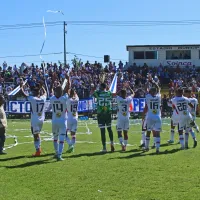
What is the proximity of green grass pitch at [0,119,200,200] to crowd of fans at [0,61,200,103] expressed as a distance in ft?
84.1

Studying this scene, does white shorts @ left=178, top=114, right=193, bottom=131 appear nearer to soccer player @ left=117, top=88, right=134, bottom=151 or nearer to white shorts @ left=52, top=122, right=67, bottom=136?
soccer player @ left=117, top=88, right=134, bottom=151

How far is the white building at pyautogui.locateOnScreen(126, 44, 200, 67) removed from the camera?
61.4 meters

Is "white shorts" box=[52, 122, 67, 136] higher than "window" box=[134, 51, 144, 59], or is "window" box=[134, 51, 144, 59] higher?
"window" box=[134, 51, 144, 59]

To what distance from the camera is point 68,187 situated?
10398 mm

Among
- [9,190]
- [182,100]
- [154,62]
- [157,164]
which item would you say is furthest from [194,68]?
[9,190]

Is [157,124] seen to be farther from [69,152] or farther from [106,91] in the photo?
[69,152]

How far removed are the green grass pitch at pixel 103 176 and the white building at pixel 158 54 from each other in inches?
1803

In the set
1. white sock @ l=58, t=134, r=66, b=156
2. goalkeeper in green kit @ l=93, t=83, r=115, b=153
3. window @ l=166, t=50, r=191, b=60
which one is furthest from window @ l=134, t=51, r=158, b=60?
white sock @ l=58, t=134, r=66, b=156

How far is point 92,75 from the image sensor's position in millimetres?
50125

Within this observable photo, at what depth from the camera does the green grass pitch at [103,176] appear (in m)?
9.72

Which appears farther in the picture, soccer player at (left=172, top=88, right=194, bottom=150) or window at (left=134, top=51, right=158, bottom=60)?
window at (left=134, top=51, right=158, bottom=60)

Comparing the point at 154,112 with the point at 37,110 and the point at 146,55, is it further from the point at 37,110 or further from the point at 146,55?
the point at 146,55

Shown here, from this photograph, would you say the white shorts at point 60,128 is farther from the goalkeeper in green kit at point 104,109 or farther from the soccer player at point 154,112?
the soccer player at point 154,112

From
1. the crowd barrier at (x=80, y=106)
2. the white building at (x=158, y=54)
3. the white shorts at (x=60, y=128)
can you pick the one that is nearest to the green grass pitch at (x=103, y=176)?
the white shorts at (x=60, y=128)
